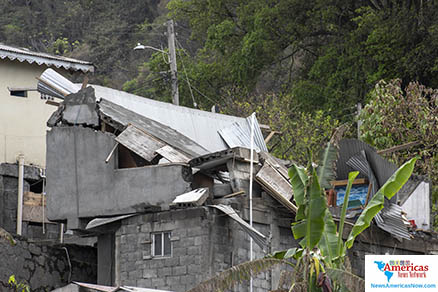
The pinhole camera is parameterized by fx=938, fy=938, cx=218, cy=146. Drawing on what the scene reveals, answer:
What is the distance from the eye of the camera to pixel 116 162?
21.1 m

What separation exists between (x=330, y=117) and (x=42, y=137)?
1300 centimetres

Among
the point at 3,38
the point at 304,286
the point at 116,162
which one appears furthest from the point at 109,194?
the point at 3,38

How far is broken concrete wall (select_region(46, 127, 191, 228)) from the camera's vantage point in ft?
65.9

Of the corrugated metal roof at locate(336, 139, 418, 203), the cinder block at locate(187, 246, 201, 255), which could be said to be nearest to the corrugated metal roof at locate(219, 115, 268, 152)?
the corrugated metal roof at locate(336, 139, 418, 203)

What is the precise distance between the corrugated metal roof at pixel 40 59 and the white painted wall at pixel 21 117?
472 millimetres

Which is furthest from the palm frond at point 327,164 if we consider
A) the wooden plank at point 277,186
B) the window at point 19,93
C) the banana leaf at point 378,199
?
the window at point 19,93

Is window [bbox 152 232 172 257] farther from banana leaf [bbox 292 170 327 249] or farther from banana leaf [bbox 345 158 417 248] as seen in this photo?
banana leaf [bbox 345 158 417 248]

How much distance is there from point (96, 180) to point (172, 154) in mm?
2071

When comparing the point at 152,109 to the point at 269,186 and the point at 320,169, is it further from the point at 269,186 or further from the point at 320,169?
the point at 320,169

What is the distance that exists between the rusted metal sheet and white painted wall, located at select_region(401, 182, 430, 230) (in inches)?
287

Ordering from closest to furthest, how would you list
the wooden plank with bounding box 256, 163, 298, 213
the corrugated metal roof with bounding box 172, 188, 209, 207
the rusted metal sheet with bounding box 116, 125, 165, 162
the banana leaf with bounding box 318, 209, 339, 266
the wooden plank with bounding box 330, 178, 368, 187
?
the banana leaf with bounding box 318, 209, 339, 266 → the corrugated metal roof with bounding box 172, 188, 209, 207 → the wooden plank with bounding box 256, 163, 298, 213 → the rusted metal sheet with bounding box 116, 125, 165, 162 → the wooden plank with bounding box 330, 178, 368, 187

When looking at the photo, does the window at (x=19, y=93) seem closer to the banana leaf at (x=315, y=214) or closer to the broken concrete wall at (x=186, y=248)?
the broken concrete wall at (x=186, y=248)

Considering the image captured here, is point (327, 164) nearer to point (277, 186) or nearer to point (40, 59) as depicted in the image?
point (277, 186)

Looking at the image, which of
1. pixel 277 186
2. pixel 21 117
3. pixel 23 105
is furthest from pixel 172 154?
pixel 23 105
